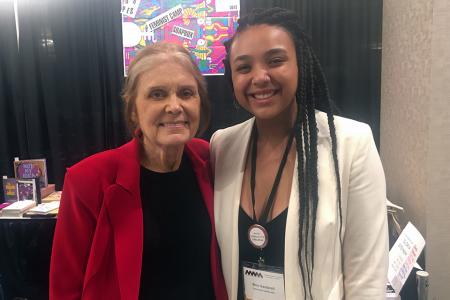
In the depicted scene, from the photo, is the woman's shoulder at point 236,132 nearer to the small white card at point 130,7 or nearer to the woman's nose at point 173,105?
the woman's nose at point 173,105

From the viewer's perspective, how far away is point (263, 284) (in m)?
1.09

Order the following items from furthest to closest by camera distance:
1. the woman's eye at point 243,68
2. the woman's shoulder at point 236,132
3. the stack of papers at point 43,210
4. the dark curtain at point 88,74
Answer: the dark curtain at point 88,74 → the stack of papers at point 43,210 → the woman's shoulder at point 236,132 → the woman's eye at point 243,68

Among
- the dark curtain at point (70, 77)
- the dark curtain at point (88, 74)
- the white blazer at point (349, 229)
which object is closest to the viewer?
the white blazer at point (349, 229)

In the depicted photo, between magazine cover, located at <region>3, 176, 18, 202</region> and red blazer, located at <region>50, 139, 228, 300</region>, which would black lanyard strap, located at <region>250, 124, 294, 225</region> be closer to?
red blazer, located at <region>50, 139, 228, 300</region>

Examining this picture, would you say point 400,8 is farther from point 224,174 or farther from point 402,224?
point 224,174

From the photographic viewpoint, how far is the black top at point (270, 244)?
107 cm

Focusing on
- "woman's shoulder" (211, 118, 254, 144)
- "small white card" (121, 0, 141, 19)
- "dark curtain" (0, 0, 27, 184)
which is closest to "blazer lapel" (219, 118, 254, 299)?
"woman's shoulder" (211, 118, 254, 144)

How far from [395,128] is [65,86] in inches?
109

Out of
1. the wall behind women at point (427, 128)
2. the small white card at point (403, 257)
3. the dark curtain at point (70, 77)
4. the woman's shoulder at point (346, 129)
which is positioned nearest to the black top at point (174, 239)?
the woman's shoulder at point (346, 129)

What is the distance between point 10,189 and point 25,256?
0.58m

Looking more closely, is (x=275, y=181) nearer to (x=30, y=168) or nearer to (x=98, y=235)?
(x=98, y=235)

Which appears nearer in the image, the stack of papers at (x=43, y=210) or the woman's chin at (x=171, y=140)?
the woman's chin at (x=171, y=140)

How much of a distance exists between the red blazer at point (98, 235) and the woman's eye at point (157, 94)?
25cm

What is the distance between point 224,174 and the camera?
49.7 inches
